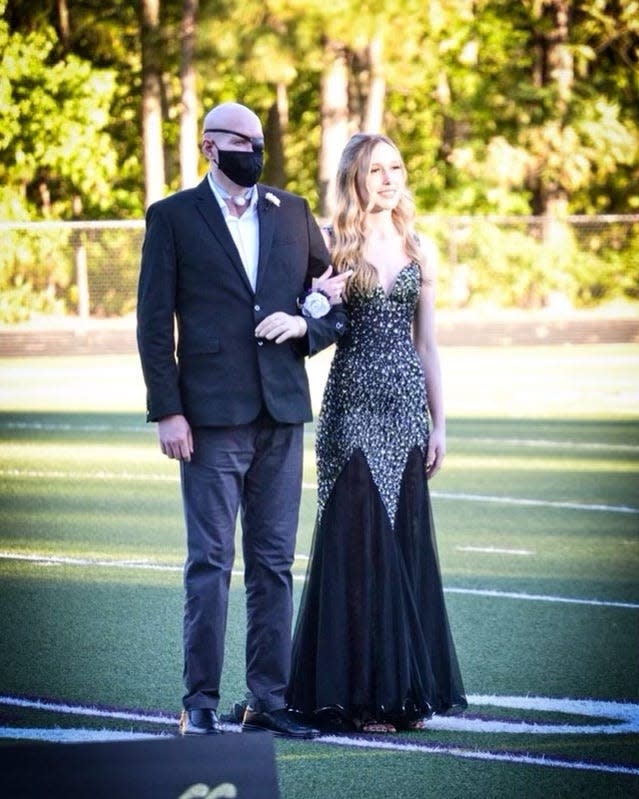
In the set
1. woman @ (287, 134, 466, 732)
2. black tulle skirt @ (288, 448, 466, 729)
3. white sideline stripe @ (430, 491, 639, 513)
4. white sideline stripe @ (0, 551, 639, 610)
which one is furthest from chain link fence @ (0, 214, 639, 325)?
black tulle skirt @ (288, 448, 466, 729)

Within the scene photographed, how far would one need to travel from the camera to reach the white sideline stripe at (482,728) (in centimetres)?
529

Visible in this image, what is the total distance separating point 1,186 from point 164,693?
77.7 ft

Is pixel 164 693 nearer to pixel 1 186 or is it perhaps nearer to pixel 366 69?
pixel 1 186

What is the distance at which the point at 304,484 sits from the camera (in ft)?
38.6

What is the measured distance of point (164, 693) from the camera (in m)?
6.08

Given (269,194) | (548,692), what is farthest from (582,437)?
(269,194)

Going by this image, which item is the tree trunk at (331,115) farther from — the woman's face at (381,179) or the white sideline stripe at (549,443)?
the woman's face at (381,179)

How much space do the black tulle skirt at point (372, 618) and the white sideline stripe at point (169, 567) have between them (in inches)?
88.0

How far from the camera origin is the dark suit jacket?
531cm

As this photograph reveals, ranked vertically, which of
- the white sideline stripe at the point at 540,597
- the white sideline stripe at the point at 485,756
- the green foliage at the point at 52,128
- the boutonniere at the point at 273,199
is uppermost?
the green foliage at the point at 52,128

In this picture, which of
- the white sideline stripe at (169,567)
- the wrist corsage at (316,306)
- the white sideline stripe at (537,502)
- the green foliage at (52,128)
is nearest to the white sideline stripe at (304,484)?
the white sideline stripe at (537,502)

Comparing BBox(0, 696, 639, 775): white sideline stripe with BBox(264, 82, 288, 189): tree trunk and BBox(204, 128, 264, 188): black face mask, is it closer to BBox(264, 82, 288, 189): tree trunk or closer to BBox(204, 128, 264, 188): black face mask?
BBox(204, 128, 264, 188): black face mask

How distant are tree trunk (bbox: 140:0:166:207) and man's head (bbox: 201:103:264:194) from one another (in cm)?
2389

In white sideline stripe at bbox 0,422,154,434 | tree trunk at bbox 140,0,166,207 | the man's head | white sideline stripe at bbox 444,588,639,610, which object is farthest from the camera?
tree trunk at bbox 140,0,166,207
